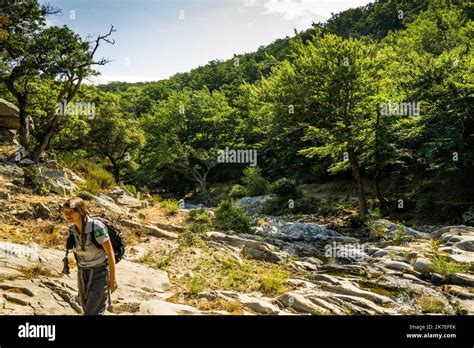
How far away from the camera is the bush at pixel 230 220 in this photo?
51.5 ft

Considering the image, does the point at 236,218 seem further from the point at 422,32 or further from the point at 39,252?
the point at 422,32

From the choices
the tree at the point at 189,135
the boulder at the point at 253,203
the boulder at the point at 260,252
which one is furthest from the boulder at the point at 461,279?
the tree at the point at 189,135

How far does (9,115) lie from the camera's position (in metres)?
17.2

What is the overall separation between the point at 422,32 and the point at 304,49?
2818 cm

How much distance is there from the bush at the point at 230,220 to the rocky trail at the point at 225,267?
2.33ft

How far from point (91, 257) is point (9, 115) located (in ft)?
52.0

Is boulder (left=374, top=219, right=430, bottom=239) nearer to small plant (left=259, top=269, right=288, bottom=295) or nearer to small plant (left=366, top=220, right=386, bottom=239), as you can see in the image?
small plant (left=366, top=220, right=386, bottom=239)

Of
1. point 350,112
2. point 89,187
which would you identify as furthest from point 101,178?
point 350,112

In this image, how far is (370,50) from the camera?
66.1 feet

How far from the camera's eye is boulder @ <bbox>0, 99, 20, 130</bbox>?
55.8 ft

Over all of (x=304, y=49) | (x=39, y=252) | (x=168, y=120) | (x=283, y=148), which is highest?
(x=304, y=49)

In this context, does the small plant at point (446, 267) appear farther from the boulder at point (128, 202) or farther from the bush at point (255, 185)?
the bush at point (255, 185)

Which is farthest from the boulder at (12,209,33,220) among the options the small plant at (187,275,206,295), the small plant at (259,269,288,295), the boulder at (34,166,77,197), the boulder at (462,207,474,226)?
the boulder at (462,207,474,226)

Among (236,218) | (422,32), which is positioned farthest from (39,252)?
(422,32)
